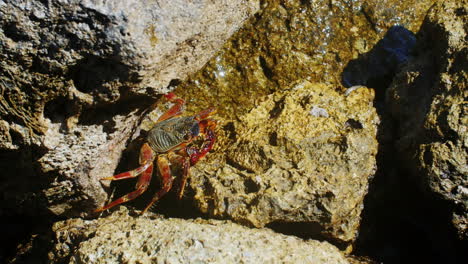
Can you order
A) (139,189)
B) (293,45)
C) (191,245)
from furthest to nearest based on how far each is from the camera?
1. (293,45)
2. (139,189)
3. (191,245)

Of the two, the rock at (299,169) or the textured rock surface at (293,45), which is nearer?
the rock at (299,169)

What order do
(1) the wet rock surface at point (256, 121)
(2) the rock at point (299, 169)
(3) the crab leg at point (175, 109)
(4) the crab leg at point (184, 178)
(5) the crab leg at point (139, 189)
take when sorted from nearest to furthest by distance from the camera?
(1) the wet rock surface at point (256, 121), (2) the rock at point (299, 169), (4) the crab leg at point (184, 178), (5) the crab leg at point (139, 189), (3) the crab leg at point (175, 109)

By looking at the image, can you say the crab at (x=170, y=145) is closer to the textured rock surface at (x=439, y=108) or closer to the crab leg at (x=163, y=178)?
the crab leg at (x=163, y=178)

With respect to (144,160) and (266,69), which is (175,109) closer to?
(144,160)

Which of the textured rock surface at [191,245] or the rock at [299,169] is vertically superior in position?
the rock at [299,169]

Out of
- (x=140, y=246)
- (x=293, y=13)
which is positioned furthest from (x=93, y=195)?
(x=293, y=13)

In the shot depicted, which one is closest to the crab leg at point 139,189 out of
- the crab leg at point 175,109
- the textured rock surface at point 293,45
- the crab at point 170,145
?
the crab at point 170,145

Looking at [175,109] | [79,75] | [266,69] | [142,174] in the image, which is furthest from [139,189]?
[266,69]

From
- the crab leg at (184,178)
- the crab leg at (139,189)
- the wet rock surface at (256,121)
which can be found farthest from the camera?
the crab leg at (139,189)
